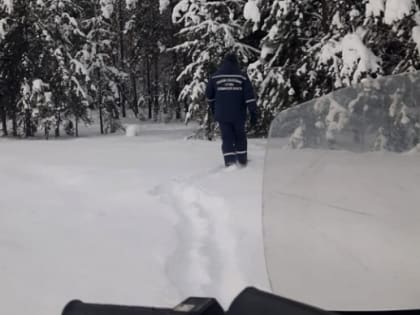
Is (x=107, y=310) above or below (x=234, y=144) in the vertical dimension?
above

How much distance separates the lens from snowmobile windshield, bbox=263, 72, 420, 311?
2.20 m

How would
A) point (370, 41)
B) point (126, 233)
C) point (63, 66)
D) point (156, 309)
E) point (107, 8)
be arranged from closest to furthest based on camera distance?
point (156, 309)
point (126, 233)
point (370, 41)
point (63, 66)
point (107, 8)

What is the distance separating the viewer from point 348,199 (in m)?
2.39

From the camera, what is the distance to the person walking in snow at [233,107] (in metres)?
9.41

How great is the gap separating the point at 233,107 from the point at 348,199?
7.11m

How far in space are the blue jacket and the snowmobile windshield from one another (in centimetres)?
667

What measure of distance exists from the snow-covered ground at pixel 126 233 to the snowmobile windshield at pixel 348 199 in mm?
1650

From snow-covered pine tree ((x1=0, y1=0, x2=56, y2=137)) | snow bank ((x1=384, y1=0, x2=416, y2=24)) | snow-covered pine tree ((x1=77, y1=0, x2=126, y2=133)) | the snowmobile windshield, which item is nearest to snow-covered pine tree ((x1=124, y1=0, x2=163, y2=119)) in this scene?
snow-covered pine tree ((x1=77, y1=0, x2=126, y2=133))

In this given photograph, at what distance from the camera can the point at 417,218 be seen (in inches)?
88.9

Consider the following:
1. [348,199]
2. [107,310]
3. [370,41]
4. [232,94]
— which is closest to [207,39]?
[370,41]

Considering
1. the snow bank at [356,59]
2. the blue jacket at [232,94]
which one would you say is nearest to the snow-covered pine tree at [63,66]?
the blue jacket at [232,94]

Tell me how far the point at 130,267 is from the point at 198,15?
12.7 m

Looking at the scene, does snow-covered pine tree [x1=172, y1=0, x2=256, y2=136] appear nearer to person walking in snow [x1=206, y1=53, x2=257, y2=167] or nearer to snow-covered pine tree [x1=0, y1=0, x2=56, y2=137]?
snow-covered pine tree [x1=0, y1=0, x2=56, y2=137]

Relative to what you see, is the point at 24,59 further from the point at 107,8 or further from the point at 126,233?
the point at 126,233
